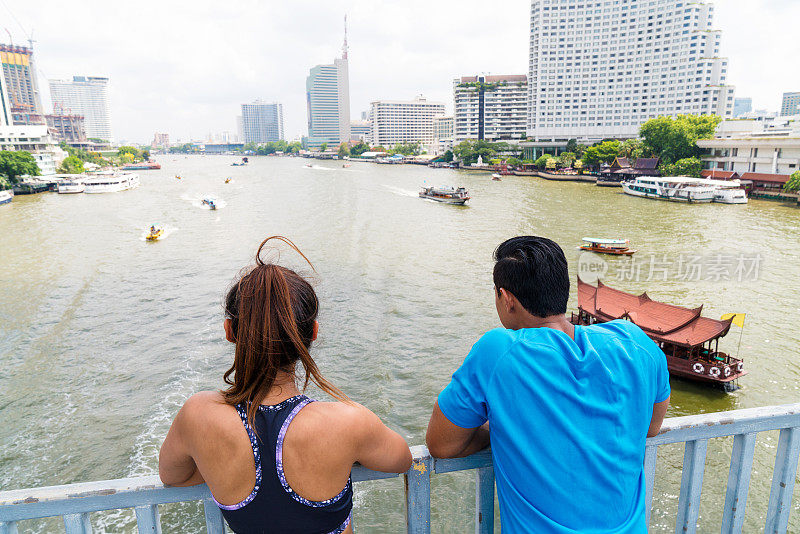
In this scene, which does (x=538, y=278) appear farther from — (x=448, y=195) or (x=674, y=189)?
(x=674, y=189)

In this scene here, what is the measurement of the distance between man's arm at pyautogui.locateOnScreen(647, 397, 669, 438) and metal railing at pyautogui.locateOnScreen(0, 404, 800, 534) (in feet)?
0.17

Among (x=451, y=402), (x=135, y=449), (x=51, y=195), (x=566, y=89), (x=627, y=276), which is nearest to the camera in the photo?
(x=451, y=402)

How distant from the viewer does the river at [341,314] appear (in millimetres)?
8234

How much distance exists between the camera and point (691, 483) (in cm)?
170

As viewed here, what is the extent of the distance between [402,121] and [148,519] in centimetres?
15200

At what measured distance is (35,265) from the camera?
20484mm

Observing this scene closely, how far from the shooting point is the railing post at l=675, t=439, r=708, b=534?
5.41 ft

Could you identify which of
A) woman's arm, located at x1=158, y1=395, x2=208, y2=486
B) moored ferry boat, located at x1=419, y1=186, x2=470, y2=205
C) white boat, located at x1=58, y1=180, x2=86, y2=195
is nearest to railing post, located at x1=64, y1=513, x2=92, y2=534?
woman's arm, located at x1=158, y1=395, x2=208, y2=486

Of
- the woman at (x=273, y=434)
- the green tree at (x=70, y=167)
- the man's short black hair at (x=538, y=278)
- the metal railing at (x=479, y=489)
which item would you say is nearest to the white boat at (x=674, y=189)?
the metal railing at (x=479, y=489)

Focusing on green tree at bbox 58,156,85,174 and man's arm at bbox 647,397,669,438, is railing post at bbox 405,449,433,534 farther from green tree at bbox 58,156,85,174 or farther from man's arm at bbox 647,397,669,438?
green tree at bbox 58,156,85,174

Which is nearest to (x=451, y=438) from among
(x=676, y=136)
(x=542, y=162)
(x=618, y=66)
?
(x=676, y=136)

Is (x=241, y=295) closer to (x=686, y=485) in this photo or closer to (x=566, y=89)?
(x=686, y=485)

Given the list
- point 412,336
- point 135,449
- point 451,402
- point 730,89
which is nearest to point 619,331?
point 451,402

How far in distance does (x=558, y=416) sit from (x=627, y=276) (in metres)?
19.5
